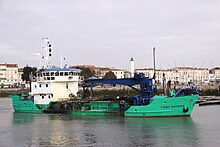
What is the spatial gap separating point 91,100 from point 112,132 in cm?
1234

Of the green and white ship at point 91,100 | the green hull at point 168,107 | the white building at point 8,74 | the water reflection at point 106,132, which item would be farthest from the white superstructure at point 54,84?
the white building at point 8,74

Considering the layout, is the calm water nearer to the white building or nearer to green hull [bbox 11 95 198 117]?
green hull [bbox 11 95 198 117]

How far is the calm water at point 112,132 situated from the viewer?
2255 cm

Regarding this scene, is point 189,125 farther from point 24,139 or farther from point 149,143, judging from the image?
point 24,139

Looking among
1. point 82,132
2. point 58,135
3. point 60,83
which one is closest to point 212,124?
point 82,132

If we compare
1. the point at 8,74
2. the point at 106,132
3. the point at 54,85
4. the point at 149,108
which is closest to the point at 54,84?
the point at 54,85

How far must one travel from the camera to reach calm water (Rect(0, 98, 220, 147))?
74.0 ft

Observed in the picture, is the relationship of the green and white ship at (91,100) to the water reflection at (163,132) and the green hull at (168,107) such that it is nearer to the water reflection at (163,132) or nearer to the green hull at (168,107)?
the green hull at (168,107)

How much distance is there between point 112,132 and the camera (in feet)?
Answer: 86.2

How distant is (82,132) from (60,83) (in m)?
15.4

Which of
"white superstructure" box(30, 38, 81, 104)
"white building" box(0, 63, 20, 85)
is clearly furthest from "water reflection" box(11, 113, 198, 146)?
"white building" box(0, 63, 20, 85)

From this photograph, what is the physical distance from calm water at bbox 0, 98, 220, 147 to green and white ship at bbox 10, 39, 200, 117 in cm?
119

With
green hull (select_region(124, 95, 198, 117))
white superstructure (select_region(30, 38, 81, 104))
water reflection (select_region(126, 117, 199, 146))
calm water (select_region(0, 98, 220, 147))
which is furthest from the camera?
white superstructure (select_region(30, 38, 81, 104))

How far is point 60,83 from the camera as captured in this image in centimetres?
4128
